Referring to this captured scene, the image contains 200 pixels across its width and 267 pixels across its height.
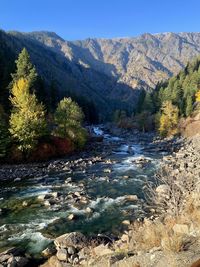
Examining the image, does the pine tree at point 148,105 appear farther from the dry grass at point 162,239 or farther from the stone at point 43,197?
the dry grass at point 162,239

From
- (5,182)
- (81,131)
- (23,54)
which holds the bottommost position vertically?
(5,182)

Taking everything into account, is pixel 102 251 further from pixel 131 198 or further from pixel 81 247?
pixel 131 198

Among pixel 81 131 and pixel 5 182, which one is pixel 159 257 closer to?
pixel 5 182

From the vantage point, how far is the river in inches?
981

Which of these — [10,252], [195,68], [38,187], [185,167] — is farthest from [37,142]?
[195,68]

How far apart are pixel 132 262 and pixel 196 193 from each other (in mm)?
6825

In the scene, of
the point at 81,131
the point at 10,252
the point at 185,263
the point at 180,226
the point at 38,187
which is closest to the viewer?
the point at 185,263

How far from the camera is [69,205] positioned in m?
31.3

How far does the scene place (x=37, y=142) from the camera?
55750 millimetres

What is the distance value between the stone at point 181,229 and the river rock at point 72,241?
24.9 ft

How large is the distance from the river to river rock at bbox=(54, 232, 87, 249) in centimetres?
123

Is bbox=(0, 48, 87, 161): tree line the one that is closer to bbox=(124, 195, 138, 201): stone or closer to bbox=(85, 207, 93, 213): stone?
bbox=(124, 195, 138, 201): stone

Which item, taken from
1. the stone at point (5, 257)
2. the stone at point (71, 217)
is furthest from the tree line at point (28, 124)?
the stone at point (5, 257)

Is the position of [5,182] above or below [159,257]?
below
